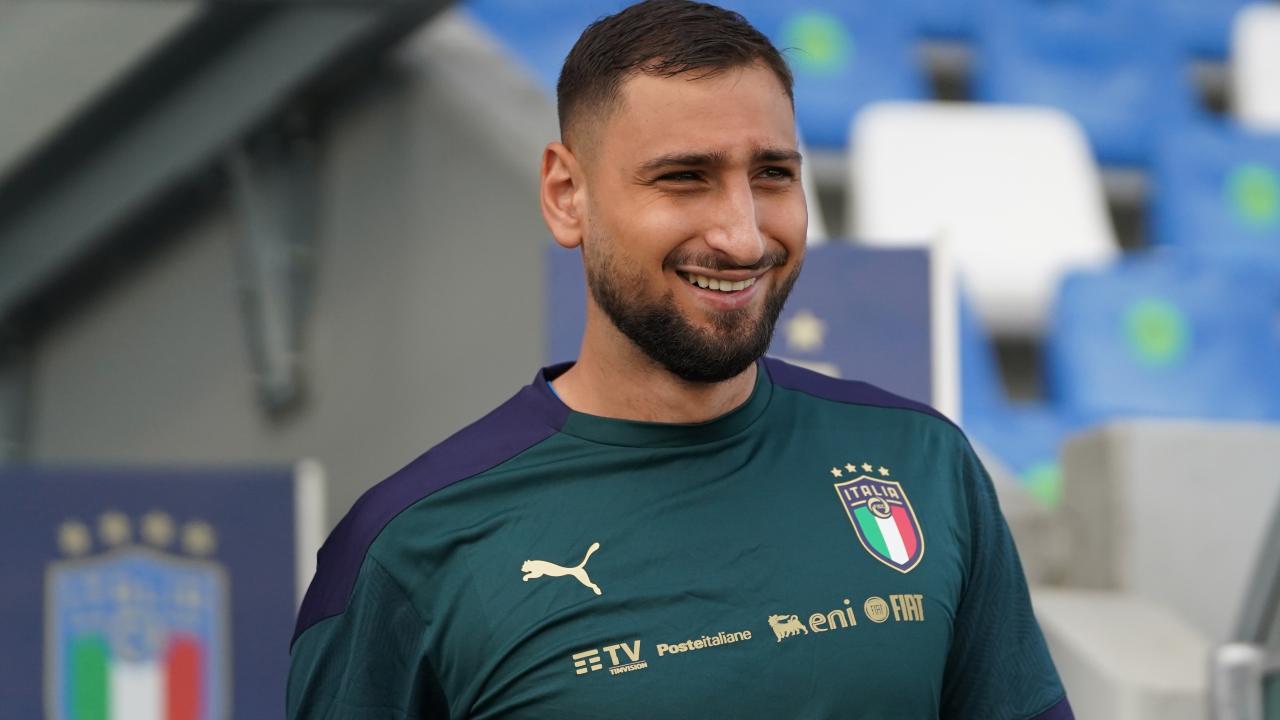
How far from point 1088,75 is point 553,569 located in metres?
7.72

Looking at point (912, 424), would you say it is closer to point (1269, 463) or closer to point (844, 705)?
point (844, 705)

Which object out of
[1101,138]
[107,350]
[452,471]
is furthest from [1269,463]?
[1101,138]

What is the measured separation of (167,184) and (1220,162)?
15.3 feet

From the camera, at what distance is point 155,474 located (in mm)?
3676

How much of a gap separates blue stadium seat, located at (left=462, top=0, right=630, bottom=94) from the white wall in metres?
1.80

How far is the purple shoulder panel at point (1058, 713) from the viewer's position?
168 centimetres

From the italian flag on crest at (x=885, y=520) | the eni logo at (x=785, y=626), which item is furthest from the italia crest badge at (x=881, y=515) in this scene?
the eni logo at (x=785, y=626)

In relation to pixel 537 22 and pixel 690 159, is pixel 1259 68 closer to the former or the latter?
pixel 537 22

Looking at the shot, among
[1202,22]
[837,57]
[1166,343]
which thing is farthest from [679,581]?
[1202,22]

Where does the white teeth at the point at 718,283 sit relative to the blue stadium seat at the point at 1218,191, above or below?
below

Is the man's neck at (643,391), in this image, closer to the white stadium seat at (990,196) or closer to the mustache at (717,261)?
the mustache at (717,261)

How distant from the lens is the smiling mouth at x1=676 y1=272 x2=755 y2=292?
160 centimetres

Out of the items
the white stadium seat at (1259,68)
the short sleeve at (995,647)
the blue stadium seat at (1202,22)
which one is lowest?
the short sleeve at (995,647)

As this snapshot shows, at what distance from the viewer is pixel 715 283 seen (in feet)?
5.27
